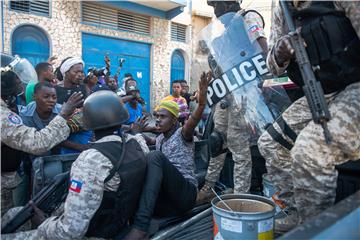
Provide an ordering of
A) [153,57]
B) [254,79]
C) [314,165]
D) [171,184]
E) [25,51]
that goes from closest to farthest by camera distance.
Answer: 1. [314,165]
2. [171,184]
3. [254,79]
4. [25,51]
5. [153,57]

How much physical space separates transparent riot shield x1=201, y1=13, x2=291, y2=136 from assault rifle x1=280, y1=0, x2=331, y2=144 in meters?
1.00

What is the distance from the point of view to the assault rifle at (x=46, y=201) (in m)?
2.22

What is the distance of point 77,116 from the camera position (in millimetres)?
3262

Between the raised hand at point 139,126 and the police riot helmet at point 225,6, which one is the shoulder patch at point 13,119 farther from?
the police riot helmet at point 225,6

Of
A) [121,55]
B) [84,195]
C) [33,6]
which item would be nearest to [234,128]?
[84,195]

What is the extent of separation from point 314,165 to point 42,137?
195cm

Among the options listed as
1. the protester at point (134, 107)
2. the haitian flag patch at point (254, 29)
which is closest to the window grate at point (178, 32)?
the protester at point (134, 107)

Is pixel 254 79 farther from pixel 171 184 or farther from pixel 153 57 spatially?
pixel 153 57

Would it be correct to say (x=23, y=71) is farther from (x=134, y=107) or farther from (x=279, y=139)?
(x=279, y=139)

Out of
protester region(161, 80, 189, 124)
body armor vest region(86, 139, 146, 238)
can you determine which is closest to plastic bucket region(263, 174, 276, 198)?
body armor vest region(86, 139, 146, 238)

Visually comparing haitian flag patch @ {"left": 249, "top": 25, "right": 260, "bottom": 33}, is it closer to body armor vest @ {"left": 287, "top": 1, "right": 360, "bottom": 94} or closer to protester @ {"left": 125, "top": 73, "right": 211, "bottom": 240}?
protester @ {"left": 125, "top": 73, "right": 211, "bottom": 240}

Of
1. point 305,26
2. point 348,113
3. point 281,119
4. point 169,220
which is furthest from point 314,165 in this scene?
point 169,220

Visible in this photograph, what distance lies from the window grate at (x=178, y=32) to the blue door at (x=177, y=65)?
515mm

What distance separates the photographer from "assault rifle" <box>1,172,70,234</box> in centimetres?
222
